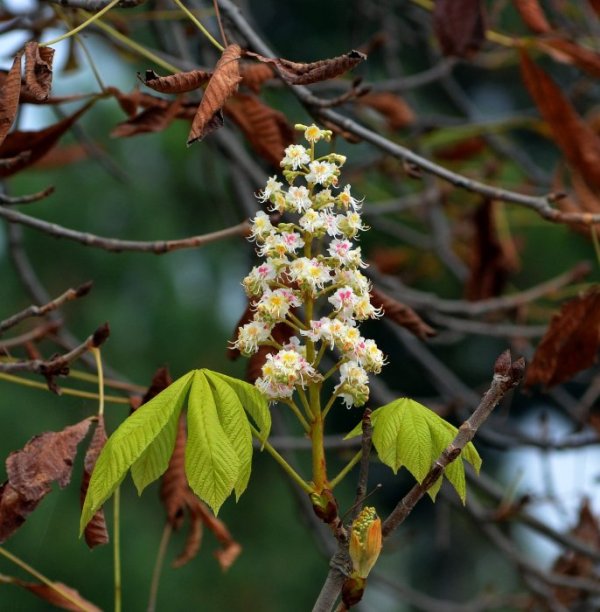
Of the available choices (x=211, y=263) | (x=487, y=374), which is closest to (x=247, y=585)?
(x=211, y=263)

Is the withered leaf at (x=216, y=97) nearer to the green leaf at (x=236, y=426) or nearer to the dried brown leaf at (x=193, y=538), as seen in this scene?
the green leaf at (x=236, y=426)

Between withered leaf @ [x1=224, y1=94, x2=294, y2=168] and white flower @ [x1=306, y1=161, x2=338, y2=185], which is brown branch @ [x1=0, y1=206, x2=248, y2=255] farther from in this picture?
white flower @ [x1=306, y1=161, x2=338, y2=185]

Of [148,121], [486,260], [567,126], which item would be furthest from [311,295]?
[486,260]

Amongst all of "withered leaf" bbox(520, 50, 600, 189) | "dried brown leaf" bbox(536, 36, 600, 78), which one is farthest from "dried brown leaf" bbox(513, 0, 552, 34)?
"withered leaf" bbox(520, 50, 600, 189)

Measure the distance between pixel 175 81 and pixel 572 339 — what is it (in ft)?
2.32

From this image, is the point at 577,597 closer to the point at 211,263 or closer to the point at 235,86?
the point at 235,86

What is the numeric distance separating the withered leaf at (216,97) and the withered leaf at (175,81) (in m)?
0.03

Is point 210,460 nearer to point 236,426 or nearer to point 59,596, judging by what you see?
point 236,426

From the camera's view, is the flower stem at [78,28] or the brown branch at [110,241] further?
the brown branch at [110,241]

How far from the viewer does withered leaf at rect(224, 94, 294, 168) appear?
4.66 feet

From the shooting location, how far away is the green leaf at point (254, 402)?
0.88 metres

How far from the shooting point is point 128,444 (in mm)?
866

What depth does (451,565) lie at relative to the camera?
8.64 meters

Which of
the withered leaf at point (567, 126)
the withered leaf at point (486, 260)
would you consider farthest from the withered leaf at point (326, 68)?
the withered leaf at point (486, 260)
